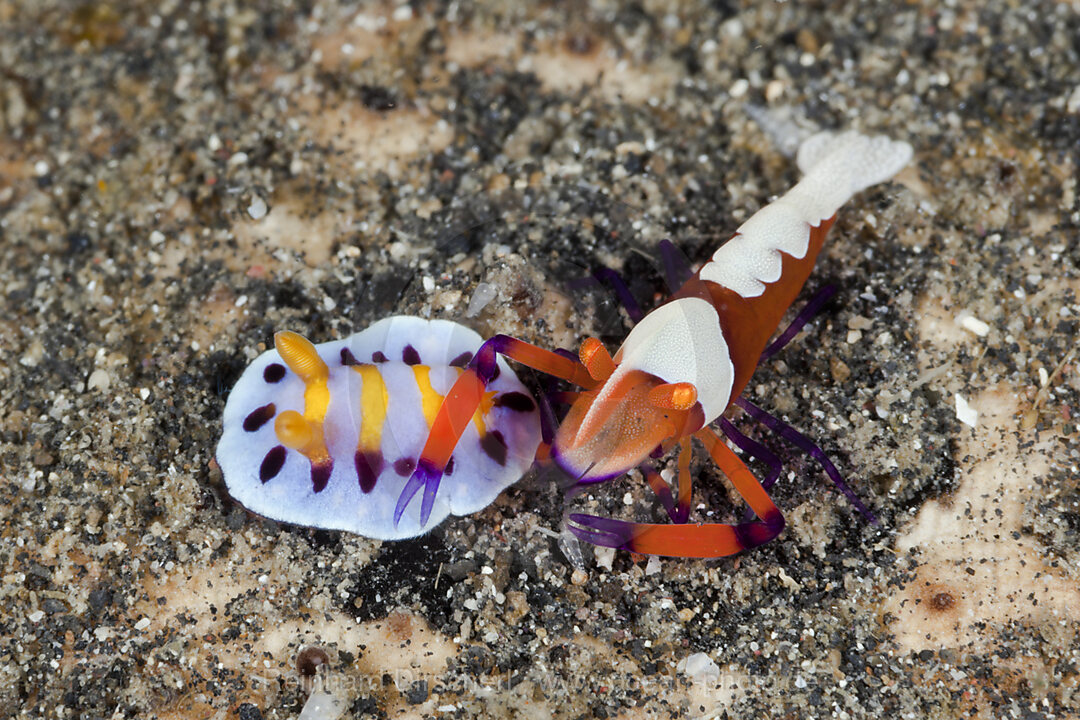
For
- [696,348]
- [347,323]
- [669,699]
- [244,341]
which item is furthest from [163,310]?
[669,699]

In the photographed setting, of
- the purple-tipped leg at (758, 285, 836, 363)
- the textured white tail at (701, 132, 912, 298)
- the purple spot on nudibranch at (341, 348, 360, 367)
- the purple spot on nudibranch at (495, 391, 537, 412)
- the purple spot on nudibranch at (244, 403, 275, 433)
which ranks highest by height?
the textured white tail at (701, 132, 912, 298)

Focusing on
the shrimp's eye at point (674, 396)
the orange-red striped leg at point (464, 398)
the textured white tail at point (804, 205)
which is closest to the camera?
the shrimp's eye at point (674, 396)

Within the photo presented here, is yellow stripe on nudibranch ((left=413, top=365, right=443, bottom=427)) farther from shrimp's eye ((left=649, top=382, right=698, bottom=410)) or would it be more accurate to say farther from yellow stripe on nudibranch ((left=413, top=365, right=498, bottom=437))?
shrimp's eye ((left=649, top=382, right=698, bottom=410))

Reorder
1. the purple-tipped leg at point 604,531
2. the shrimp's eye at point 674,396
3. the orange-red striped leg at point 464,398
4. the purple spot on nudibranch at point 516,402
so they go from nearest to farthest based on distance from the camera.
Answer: the shrimp's eye at point 674,396
the orange-red striped leg at point 464,398
the purple-tipped leg at point 604,531
the purple spot on nudibranch at point 516,402

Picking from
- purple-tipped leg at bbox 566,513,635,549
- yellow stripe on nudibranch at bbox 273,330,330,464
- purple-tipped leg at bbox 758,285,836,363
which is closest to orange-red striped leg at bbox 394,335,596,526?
yellow stripe on nudibranch at bbox 273,330,330,464

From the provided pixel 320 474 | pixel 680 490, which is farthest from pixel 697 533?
pixel 320 474

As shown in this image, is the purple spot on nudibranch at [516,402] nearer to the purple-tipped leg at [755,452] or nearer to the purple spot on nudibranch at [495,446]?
the purple spot on nudibranch at [495,446]

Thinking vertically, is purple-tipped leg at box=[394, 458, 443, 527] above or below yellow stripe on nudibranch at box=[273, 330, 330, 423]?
below

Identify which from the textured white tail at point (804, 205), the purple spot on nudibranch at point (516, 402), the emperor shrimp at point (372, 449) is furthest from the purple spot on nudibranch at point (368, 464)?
the textured white tail at point (804, 205)
